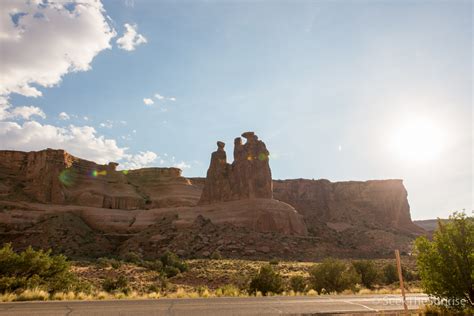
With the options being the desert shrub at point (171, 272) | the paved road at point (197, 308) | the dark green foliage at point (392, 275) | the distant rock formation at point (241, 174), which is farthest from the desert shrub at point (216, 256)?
the paved road at point (197, 308)

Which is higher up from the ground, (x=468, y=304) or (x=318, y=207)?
(x=318, y=207)

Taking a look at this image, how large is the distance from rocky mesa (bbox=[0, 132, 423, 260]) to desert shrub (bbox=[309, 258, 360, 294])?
27074 millimetres

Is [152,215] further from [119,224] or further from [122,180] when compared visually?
[122,180]

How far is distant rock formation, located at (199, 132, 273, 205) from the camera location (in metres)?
66.7

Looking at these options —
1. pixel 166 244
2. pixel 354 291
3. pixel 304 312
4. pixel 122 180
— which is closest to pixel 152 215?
pixel 166 244

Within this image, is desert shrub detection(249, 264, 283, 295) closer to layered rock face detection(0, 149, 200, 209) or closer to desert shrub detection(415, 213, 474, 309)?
desert shrub detection(415, 213, 474, 309)

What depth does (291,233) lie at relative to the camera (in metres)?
61.2

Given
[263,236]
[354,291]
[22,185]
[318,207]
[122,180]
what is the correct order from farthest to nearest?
[318,207], [122,180], [22,185], [263,236], [354,291]

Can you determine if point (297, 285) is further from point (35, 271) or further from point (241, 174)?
point (241, 174)

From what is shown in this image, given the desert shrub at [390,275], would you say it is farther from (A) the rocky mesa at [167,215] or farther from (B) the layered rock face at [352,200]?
(B) the layered rock face at [352,200]

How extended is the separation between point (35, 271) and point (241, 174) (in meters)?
49.8

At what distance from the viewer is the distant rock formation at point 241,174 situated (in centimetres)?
6669

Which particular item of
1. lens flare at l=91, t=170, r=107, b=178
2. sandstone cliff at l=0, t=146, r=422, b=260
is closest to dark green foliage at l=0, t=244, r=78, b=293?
sandstone cliff at l=0, t=146, r=422, b=260

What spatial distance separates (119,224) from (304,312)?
6283cm
